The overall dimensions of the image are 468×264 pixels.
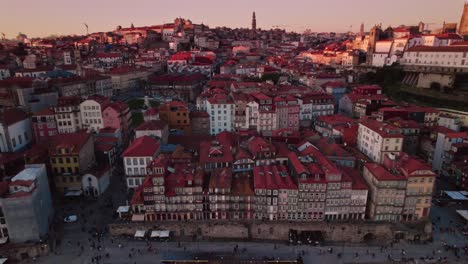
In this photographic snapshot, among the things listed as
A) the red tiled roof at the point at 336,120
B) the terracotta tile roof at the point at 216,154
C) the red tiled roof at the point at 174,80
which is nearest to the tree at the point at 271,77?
the red tiled roof at the point at 174,80

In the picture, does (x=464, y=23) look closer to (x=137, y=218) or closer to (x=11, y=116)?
(x=137, y=218)

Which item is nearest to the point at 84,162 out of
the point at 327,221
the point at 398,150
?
the point at 327,221

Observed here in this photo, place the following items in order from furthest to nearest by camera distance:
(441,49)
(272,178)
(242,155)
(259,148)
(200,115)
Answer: (441,49) → (200,115) → (259,148) → (242,155) → (272,178)

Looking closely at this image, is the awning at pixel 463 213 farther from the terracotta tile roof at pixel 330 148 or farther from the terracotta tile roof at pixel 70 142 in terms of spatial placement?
the terracotta tile roof at pixel 70 142

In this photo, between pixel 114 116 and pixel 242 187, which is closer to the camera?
pixel 242 187

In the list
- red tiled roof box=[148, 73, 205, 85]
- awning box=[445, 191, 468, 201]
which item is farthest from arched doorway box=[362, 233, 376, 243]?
red tiled roof box=[148, 73, 205, 85]

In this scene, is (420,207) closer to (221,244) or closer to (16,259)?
(221,244)

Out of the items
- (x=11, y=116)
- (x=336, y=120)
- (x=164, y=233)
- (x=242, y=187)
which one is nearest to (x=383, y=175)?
(x=242, y=187)

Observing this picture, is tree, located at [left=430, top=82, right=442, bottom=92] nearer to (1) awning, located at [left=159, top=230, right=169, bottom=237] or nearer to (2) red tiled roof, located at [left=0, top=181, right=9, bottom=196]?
(1) awning, located at [left=159, top=230, right=169, bottom=237]
